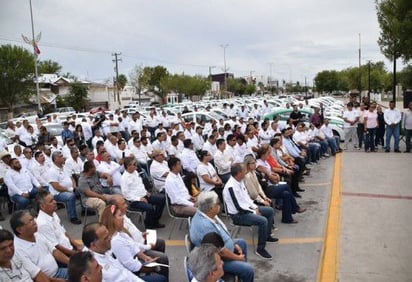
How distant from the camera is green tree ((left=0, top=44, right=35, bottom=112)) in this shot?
42.2 m

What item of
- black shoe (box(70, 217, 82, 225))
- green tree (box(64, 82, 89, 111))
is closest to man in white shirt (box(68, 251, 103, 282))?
black shoe (box(70, 217, 82, 225))

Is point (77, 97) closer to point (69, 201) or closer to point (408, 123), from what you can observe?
point (408, 123)

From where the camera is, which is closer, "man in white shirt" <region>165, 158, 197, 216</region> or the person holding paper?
the person holding paper

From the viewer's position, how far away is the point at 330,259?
18.9 feet

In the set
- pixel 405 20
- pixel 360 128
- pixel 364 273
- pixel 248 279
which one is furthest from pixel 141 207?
pixel 405 20

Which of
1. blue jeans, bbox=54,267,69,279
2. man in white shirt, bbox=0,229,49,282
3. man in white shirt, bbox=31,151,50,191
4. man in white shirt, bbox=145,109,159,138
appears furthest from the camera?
man in white shirt, bbox=145,109,159,138

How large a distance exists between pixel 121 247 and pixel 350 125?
40.5ft

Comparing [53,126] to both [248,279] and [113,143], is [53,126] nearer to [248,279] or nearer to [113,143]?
[113,143]

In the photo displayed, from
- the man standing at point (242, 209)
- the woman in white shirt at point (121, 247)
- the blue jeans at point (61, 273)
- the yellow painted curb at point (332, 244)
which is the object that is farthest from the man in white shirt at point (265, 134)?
the blue jeans at point (61, 273)

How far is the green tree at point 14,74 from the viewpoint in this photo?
42188mm

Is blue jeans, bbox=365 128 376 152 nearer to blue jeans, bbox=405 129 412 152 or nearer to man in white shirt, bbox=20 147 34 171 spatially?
blue jeans, bbox=405 129 412 152

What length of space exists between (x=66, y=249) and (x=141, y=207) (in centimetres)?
221

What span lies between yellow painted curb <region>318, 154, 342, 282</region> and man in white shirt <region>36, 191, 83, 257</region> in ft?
10.6

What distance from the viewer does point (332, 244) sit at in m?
6.29
